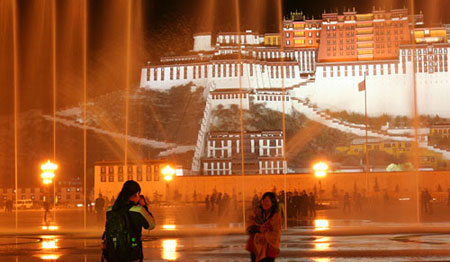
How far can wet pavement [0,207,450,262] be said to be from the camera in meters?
10.5

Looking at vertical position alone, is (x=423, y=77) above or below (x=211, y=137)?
above

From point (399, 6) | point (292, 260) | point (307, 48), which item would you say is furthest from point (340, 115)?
point (292, 260)

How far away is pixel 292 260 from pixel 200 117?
7939 cm

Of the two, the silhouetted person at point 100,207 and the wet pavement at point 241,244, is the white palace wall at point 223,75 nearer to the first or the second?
the silhouetted person at point 100,207

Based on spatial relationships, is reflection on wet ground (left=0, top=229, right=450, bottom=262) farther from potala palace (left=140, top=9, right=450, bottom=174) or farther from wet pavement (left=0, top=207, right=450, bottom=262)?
potala palace (left=140, top=9, right=450, bottom=174)

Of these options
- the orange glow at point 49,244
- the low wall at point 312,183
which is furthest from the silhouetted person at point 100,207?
the low wall at point 312,183

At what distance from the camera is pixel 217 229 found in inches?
702

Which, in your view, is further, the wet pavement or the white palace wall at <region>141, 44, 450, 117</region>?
the white palace wall at <region>141, 44, 450, 117</region>

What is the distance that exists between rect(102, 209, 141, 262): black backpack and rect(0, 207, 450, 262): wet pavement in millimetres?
4348

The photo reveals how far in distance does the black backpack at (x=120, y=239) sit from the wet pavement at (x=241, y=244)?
14.3 ft

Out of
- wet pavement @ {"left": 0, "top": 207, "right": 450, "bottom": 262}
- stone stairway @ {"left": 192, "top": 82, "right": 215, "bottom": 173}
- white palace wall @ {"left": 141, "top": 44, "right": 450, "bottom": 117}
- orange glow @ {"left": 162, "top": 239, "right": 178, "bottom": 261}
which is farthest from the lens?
white palace wall @ {"left": 141, "top": 44, "right": 450, "bottom": 117}

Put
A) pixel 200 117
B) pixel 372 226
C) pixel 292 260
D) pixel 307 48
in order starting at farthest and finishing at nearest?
pixel 307 48, pixel 200 117, pixel 372 226, pixel 292 260

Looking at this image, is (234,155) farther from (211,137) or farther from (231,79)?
(231,79)

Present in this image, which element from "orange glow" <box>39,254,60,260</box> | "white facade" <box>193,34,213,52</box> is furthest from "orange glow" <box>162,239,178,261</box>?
"white facade" <box>193,34,213,52</box>
